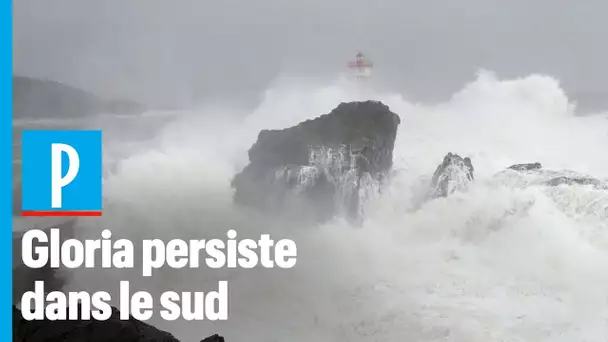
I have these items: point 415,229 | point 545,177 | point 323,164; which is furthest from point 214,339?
point 545,177

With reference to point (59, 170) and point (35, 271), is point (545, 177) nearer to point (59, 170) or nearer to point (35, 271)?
point (59, 170)

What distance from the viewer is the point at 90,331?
223 cm

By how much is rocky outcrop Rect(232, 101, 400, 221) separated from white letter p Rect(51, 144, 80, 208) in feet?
2.27

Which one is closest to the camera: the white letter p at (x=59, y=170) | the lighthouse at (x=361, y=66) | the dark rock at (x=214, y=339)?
the dark rock at (x=214, y=339)

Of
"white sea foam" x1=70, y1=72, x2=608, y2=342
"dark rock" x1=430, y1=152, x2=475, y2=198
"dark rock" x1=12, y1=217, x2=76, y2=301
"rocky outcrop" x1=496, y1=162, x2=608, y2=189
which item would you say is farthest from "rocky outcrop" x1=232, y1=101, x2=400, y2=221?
"dark rock" x1=12, y1=217, x2=76, y2=301

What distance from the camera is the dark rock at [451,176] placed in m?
2.39

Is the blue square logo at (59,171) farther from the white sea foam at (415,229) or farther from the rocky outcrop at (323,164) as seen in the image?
the rocky outcrop at (323,164)

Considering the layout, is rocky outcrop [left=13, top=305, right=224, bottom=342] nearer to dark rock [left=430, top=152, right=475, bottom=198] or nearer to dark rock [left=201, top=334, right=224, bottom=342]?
dark rock [left=201, top=334, right=224, bottom=342]

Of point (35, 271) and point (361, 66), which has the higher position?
point (361, 66)

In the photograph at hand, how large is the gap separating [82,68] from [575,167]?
6.86 feet

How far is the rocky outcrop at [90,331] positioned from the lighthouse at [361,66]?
3.90 ft

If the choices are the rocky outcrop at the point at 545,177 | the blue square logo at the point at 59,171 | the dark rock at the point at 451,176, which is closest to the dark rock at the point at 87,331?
the blue square logo at the point at 59,171

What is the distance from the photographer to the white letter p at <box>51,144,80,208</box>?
2.33 m

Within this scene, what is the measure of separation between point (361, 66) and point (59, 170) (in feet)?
4.25
